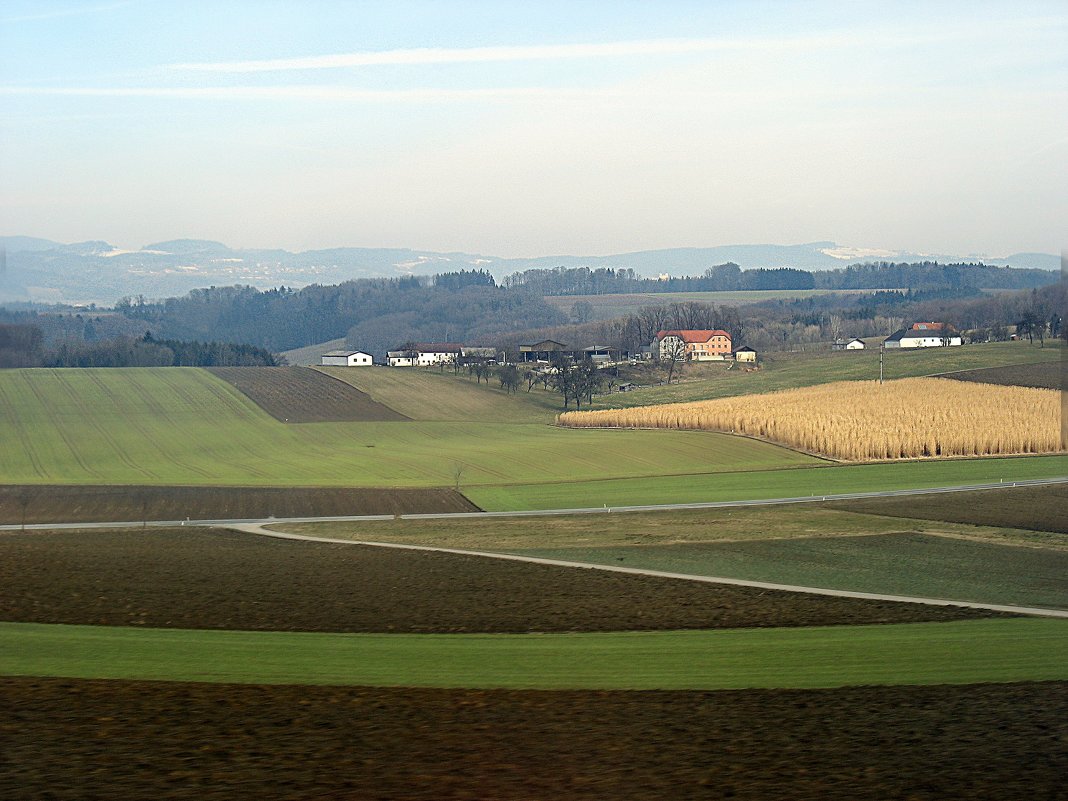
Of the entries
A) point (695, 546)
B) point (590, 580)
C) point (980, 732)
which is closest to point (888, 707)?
point (980, 732)

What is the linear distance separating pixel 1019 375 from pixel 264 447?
58237 mm

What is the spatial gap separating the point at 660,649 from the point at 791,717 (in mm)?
4832

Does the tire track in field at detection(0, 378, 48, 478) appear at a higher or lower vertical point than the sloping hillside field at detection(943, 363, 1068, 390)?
lower

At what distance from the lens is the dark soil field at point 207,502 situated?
50.8m

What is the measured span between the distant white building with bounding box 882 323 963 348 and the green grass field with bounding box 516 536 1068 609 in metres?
126

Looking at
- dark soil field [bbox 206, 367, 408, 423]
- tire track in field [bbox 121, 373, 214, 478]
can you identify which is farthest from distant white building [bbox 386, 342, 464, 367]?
tire track in field [bbox 121, 373, 214, 478]

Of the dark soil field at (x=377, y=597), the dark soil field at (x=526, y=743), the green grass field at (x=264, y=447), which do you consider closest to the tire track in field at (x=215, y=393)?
the green grass field at (x=264, y=447)

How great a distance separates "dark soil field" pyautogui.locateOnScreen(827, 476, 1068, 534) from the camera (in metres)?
42.2

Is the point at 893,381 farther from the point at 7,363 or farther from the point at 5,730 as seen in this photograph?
the point at 5,730

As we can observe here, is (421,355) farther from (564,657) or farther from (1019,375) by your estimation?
(564,657)

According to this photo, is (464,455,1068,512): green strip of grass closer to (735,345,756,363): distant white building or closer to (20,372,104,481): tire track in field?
(20,372,104,481): tire track in field

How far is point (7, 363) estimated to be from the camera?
2139 centimetres

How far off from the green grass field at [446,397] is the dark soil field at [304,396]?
1.91m

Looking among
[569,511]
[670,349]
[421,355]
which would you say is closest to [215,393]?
[569,511]
